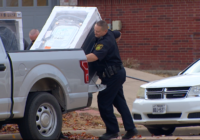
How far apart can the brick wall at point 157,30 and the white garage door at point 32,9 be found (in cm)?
147

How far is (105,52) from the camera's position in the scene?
6.59m

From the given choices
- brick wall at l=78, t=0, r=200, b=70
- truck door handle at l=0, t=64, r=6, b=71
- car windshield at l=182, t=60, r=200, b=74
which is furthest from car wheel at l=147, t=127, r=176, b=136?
brick wall at l=78, t=0, r=200, b=70

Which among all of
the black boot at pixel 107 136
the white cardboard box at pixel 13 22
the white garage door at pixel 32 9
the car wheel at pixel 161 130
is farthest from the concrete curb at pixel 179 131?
the white garage door at pixel 32 9

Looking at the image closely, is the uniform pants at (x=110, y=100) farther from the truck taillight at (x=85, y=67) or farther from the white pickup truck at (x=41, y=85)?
the truck taillight at (x=85, y=67)

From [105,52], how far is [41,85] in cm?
115

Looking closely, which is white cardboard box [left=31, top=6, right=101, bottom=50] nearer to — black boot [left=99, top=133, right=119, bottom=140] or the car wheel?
black boot [left=99, top=133, right=119, bottom=140]

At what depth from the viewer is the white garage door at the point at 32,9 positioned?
15094 mm

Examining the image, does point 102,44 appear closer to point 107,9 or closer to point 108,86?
point 108,86

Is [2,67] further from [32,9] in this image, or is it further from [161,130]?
[32,9]

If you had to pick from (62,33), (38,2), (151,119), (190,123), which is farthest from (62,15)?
(38,2)

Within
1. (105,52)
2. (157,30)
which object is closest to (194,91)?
(105,52)

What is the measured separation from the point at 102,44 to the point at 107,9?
946 cm

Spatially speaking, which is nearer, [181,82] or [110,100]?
[110,100]

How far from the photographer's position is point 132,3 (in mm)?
15695
